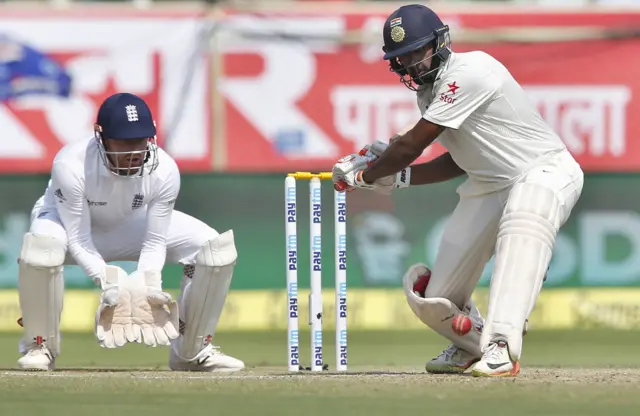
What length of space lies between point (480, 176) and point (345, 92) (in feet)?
14.4

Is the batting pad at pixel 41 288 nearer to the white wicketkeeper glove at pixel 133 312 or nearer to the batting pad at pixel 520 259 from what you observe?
the white wicketkeeper glove at pixel 133 312

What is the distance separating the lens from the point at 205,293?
6.12 m

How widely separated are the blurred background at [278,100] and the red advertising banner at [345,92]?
0.03ft

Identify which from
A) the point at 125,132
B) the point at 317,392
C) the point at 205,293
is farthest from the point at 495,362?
the point at 125,132

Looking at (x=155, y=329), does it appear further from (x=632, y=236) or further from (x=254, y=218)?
(x=632, y=236)

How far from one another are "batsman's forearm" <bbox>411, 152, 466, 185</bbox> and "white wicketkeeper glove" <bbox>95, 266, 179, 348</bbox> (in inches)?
46.1

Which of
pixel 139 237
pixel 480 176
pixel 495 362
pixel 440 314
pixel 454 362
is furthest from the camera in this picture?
pixel 139 237

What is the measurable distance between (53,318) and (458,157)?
1.90m

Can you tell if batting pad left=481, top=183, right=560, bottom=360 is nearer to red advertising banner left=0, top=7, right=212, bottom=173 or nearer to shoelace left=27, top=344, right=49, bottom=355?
shoelace left=27, top=344, right=49, bottom=355

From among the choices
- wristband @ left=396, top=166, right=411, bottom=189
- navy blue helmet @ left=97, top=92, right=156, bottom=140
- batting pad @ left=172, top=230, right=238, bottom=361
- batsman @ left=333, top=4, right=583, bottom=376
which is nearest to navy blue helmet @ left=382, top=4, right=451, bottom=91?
batsman @ left=333, top=4, right=583, bottom=376

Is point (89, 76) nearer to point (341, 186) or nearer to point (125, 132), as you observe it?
point (125, 132)

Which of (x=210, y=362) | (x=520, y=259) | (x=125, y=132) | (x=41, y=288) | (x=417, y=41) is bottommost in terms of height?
(x=210, y=362)

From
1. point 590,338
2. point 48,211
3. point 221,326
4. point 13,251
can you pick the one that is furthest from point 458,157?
point 13,251

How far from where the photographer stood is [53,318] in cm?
605
